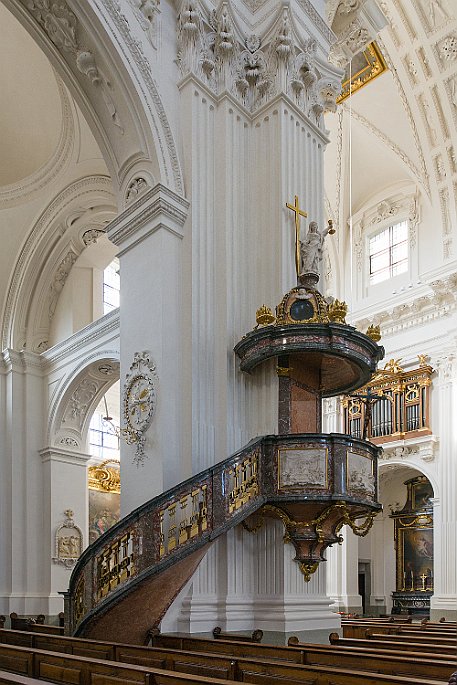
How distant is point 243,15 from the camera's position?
9992mm

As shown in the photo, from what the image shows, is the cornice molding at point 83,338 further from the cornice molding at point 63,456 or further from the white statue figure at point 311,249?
the white statue figure at point 311,249

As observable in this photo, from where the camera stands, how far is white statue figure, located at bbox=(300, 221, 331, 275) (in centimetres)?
920

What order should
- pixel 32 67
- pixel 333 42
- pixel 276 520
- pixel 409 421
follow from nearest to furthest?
pixel 276 520 → pixel 333 42 → pixel 32 67 → pixel 409 421

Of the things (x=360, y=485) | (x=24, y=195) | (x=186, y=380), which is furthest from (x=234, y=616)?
(x=24, y=195)

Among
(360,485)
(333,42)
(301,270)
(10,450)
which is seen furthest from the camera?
(10,450)

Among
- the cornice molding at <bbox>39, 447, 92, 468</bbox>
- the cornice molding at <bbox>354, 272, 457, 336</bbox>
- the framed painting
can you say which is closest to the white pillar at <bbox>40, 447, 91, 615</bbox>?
the cornice molding at <bbox>39, 447, 92, 468</bbox>

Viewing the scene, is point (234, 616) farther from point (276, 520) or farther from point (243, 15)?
point (243, 15)

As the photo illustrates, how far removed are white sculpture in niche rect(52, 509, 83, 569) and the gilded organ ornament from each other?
20.7 ft

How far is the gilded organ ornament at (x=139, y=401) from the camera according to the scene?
28.1 feet

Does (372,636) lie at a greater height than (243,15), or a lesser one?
lesser

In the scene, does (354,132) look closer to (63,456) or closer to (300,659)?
(63,456)

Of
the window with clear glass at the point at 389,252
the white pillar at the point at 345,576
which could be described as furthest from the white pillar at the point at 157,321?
the window with clear glass at the point at 389,252

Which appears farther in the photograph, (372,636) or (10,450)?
(10,450)

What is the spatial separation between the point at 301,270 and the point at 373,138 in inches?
392
